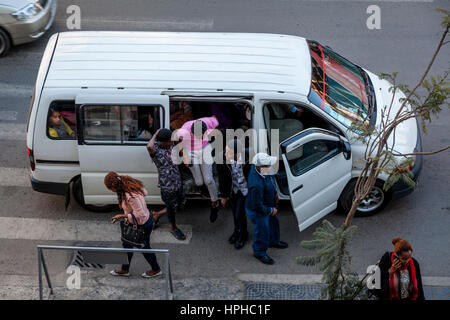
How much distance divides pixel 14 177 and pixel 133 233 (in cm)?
314

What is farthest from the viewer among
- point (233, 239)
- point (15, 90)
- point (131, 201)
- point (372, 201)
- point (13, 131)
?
point (15, 90)

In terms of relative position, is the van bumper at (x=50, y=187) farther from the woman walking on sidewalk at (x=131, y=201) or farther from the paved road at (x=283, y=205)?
the woman walking on sidewalk at (x=131, y=201)

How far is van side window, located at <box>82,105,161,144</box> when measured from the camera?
26.4 ft

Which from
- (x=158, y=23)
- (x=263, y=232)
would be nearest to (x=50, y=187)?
(x=263, y=232)

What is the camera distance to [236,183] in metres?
7.91

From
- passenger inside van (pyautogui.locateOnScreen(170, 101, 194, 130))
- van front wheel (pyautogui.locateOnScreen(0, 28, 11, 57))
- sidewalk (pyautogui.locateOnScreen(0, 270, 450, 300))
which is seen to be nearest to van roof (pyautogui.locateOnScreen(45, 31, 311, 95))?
passenger inside van (pyautogui.locateOnScreen(170, 101, 194, 130))

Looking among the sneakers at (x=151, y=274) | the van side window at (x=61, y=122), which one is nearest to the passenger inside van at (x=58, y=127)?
the van side window at (x=61, y=122)

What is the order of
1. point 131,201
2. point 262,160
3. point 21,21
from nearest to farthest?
point 131,201
point 262,160
point 21,21

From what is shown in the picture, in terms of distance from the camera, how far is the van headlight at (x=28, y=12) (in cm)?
1223

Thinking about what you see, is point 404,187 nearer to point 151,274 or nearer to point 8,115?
point 151,274

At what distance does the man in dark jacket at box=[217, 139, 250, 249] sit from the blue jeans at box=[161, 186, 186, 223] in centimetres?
52

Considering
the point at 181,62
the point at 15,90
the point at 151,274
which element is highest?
the point at 181,62

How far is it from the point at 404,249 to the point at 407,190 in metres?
2.60
